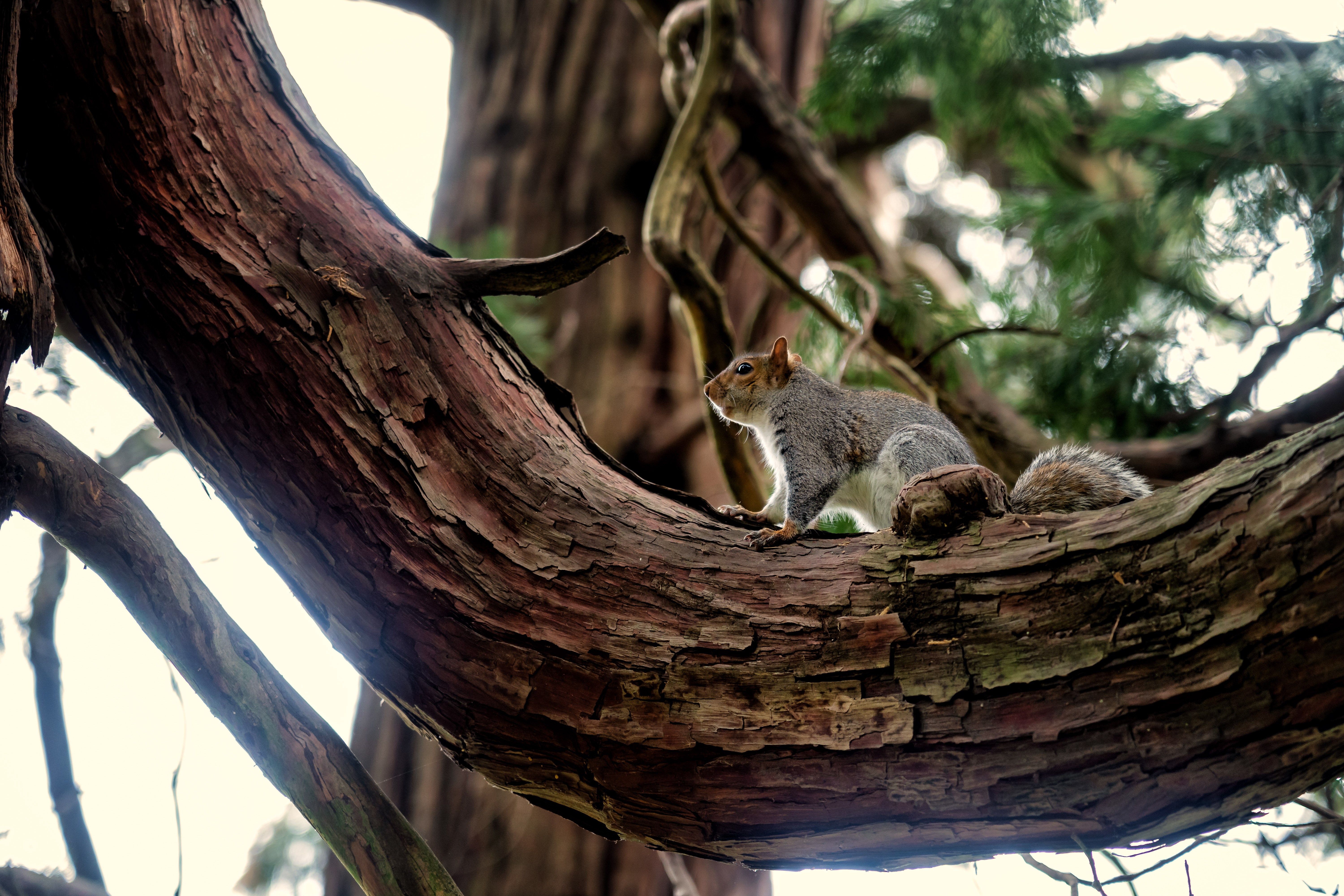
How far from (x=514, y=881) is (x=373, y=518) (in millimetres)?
3622

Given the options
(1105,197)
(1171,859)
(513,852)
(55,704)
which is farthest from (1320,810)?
(513,852)

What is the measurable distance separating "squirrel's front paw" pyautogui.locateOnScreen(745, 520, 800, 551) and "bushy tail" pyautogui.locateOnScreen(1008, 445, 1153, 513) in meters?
0.50

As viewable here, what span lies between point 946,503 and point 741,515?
0.76 meters

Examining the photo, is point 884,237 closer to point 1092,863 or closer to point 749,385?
point 749,385

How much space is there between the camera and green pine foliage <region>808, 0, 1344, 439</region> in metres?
3.38

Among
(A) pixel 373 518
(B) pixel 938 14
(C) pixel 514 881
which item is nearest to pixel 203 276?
(A) pixel 373 518

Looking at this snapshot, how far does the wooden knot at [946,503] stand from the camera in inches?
71.4

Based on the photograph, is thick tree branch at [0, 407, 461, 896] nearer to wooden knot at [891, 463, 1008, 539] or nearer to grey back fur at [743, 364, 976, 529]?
wooden knot at [891, 463, 1008, 539]

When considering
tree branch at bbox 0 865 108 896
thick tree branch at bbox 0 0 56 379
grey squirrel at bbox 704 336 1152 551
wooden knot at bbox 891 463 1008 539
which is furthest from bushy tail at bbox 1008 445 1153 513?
tree branch at bbox 0 865 108 896

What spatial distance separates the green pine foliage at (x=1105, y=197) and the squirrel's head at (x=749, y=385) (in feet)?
2.86

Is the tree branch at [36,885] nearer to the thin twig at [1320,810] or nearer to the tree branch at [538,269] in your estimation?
the tree branch at [538,269]

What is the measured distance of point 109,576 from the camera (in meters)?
1.92

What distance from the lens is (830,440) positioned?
10.3 feet

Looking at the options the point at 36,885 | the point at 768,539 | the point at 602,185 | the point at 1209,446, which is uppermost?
the point at 602,185
